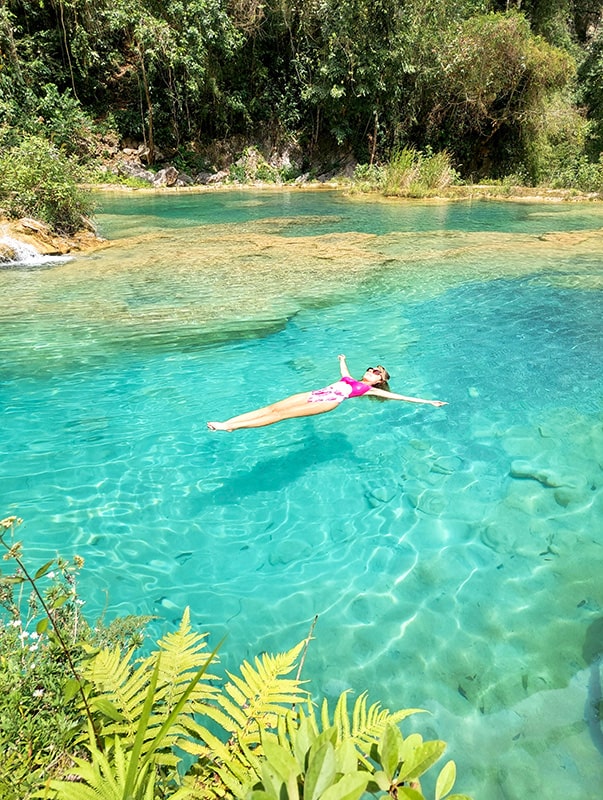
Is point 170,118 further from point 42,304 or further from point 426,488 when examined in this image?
point 426,488

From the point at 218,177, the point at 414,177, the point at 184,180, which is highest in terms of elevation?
the point at 218,177

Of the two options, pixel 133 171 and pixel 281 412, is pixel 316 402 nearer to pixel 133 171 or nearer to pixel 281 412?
pixel 281 412

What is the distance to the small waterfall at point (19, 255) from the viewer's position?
33.5 ft

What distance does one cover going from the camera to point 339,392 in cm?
483

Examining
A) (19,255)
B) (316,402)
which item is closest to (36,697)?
(316,402)

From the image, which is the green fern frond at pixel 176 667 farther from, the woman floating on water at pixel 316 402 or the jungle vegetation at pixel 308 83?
the jungle vegetation at pixel 308 83

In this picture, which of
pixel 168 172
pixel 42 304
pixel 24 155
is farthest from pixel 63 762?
pixel 168 172

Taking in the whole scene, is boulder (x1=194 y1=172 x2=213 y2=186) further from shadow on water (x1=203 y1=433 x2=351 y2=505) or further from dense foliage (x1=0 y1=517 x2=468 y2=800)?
dense foliage (x1=0 y1=517 x2=468 y2=800)

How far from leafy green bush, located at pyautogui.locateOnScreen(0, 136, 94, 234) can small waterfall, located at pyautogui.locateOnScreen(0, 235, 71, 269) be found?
4.04 feet

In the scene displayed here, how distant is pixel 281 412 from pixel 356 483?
40.5 inches

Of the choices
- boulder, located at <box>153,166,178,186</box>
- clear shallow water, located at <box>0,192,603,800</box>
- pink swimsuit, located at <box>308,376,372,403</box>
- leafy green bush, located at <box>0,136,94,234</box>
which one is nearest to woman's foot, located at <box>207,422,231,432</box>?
clear shallow water, located at <box>0,192,603,800</box>

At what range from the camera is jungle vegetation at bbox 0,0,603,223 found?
22812 mm

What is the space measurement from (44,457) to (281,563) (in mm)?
2355

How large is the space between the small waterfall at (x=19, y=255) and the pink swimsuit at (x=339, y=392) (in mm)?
8055
